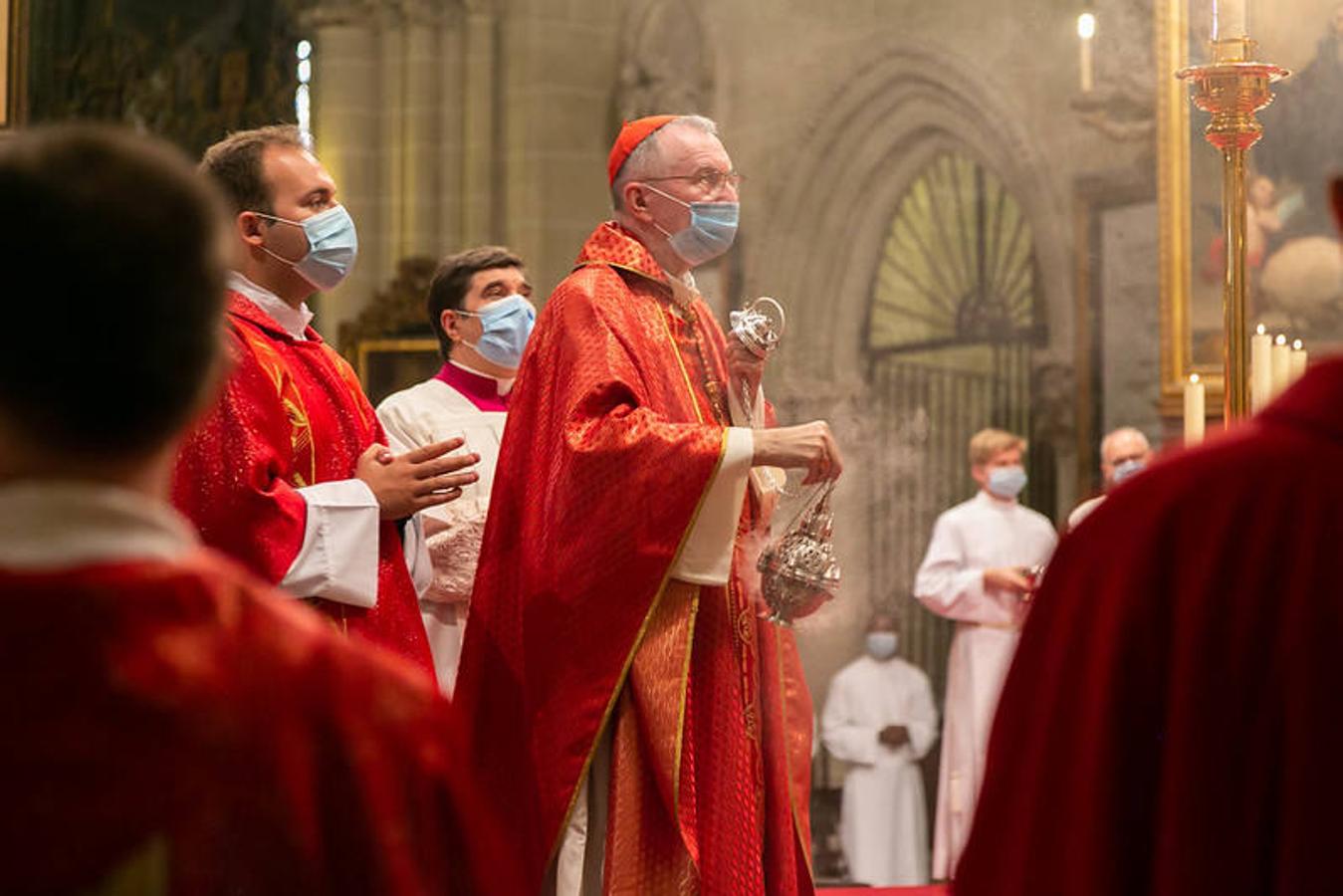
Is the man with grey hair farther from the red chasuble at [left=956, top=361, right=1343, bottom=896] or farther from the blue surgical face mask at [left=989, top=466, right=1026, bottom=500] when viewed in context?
the red chasuble at [left=956, top=361, right=1343, bottom=896]

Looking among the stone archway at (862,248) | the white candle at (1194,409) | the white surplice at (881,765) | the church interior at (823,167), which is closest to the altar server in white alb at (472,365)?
the white candle at (1194,409)

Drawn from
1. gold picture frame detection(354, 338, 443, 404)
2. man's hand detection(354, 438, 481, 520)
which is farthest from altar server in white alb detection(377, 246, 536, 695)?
gold picture frame detection(354, 338, 443, 404)

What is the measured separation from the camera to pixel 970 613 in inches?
368

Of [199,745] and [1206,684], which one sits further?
[1206,684]

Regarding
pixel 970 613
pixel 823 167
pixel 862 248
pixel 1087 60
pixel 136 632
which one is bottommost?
pixel 970 613

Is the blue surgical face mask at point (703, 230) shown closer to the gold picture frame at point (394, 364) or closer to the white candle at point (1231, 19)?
the white candle at point (1231, 19)

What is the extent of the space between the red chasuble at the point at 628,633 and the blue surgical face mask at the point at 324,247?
0.50m

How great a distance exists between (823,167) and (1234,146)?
7140 mm

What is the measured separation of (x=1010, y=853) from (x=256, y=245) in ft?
9.00

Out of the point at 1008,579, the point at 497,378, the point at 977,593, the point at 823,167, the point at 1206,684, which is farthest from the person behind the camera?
the point at 823,167

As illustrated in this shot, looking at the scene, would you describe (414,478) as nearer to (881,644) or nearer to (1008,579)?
(1008,579)

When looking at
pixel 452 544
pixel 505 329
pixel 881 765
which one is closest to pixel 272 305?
pixel 452 544

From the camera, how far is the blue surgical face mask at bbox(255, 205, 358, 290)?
14.1 ft

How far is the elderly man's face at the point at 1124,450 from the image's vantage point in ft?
30.6
